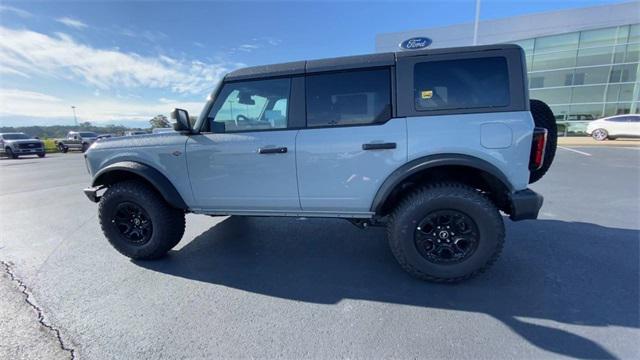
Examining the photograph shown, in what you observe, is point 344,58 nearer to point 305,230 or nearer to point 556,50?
point 305,230

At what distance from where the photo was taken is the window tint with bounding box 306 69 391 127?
2.72 meters

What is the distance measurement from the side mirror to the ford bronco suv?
0.05ft

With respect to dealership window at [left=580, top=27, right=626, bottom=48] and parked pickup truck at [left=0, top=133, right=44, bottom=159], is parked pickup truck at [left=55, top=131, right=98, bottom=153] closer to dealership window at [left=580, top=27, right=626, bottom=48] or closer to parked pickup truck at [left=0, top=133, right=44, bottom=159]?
parked pickup truck at [left=0, top=133, right=44, bottom=159]

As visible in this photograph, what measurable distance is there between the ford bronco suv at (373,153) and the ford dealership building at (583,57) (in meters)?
21.7

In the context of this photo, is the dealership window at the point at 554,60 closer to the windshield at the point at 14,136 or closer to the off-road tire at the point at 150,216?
the off-road tire at the point at 150,216

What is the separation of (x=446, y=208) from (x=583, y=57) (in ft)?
91.9

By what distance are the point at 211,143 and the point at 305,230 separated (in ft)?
6.13

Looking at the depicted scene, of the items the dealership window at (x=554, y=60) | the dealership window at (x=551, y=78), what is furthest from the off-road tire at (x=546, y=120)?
the dealership window at (x=554, y=60)

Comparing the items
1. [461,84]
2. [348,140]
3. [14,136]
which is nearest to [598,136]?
[461,84]

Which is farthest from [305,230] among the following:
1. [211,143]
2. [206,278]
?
A: [211,143]

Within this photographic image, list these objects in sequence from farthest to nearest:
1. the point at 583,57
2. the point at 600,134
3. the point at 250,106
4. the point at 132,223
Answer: the point at 583,57 → the point at 600,134 → the point at 132,223 → the point at 250,106

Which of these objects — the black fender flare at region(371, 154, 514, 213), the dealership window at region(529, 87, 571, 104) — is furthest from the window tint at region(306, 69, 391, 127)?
the dealership window at region(529, 87, 571, 104)

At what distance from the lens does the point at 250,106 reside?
308 centimetres

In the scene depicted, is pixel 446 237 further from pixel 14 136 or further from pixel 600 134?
pixel 14 136
